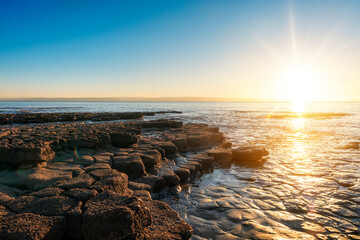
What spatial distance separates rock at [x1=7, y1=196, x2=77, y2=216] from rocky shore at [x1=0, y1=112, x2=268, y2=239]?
0.01 meters

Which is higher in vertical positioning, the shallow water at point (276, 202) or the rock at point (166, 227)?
the rock at point (166, 227)

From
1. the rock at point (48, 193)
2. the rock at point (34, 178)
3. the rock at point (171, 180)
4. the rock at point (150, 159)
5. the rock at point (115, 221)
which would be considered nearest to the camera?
the rock at point (115, 221)

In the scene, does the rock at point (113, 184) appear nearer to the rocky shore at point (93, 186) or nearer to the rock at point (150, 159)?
the rocky shore at point (93, 186)

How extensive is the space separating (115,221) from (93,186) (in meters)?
1.61

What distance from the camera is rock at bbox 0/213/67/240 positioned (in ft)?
7.91

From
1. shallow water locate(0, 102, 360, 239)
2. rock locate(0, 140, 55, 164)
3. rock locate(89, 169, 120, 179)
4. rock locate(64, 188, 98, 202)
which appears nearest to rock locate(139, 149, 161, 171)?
shallow water locate(0, 102, 360, 239)

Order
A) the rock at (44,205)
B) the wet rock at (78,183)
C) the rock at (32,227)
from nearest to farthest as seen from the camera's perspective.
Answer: the rock at (32,227) < the rock at (44,205) < the wet rock at (78,183)

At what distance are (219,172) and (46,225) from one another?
216 inches

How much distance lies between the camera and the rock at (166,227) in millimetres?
2881

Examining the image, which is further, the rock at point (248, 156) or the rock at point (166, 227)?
the rock at point (248, 156)

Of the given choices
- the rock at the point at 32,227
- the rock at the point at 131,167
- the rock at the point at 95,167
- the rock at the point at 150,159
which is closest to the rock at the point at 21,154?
the rock at the point at 95,167

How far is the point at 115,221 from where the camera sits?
8.51 feet

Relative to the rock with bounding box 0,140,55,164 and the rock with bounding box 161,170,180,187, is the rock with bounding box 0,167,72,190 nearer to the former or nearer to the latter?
the rock with bounding box 0,140,55,164

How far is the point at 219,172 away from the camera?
23.6 feet
